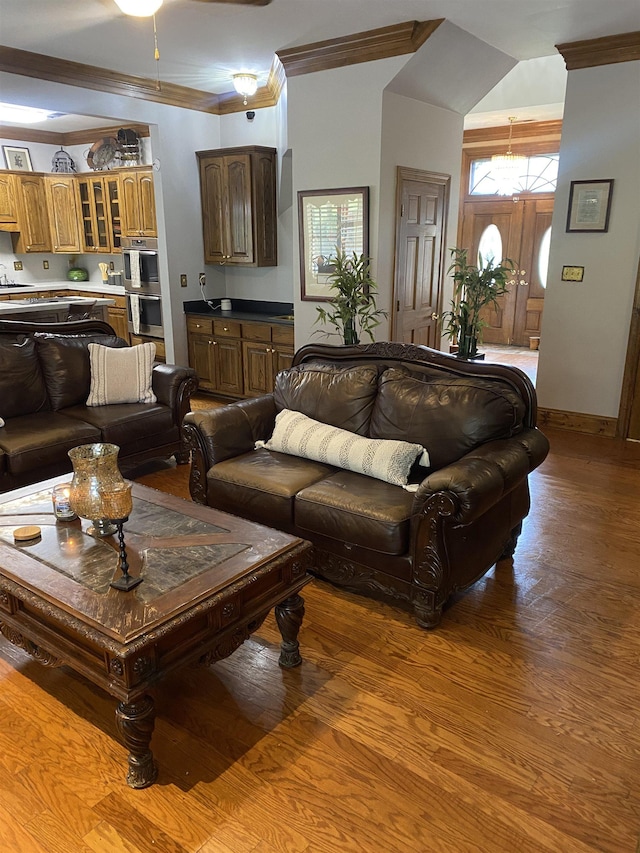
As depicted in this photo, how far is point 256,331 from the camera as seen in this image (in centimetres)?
597

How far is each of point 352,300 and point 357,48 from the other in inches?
72.5

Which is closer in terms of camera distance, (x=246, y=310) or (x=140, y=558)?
(x=140, y=558)

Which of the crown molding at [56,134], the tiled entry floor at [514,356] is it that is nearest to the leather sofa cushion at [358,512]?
the tiled entry floor at [514,356]

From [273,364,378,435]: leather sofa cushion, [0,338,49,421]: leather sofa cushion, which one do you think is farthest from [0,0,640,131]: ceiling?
[273,364,378,435]: leather sofa cushion

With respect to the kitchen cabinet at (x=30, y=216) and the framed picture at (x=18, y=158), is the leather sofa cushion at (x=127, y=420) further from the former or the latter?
the framed picture at (x=18, y=158)

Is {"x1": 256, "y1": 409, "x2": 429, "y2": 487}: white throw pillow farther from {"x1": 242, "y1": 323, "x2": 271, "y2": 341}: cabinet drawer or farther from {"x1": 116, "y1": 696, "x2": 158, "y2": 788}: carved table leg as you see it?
{"x1": 242, "y1": 323, "x2": 271, "y2": 341}: cabinet drawer

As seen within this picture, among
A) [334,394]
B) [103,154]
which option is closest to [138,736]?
[334,394]

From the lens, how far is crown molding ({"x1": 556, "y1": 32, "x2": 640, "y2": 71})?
452cm

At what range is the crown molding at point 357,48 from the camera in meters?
4.34

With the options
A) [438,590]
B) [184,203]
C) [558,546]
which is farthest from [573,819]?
[184,203]

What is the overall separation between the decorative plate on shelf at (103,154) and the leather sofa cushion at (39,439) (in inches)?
195

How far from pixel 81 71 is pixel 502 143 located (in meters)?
5.89

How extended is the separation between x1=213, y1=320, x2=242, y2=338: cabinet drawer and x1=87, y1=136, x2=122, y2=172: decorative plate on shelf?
2984 mm

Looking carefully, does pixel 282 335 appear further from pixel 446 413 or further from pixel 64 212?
pixel 64 212
